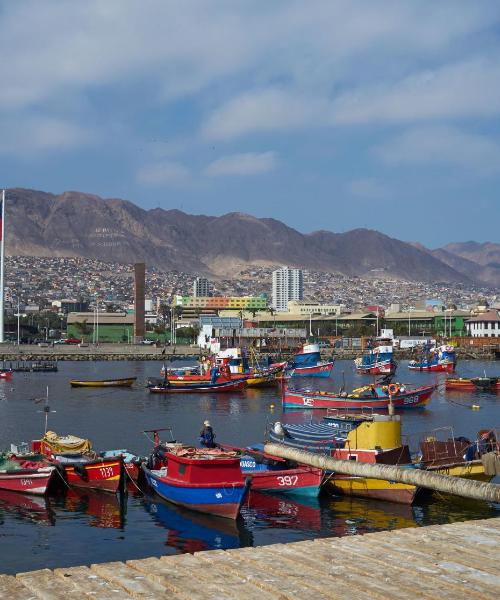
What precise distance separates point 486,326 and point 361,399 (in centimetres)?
10705

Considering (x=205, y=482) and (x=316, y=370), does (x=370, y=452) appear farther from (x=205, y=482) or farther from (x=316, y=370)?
(x=316, y=370)

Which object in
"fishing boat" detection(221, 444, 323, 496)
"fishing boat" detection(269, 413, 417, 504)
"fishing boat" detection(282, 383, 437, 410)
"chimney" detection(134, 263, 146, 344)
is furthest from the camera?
"chimney" detection(134, 263, 146, 344)

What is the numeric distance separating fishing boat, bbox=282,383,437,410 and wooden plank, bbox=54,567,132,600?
3912cm

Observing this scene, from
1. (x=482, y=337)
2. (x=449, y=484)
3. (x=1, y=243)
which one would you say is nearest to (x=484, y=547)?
(x=449, y=484)

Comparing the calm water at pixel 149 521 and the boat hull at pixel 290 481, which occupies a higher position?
the boat hull at pixel 290 481

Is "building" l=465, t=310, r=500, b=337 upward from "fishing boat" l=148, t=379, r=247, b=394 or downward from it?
upward

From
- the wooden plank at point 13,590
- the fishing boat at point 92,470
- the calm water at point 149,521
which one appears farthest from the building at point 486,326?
the wooden plank at point 13,590

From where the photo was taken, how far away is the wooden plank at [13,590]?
301 inches

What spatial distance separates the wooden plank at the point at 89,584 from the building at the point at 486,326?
476 feet

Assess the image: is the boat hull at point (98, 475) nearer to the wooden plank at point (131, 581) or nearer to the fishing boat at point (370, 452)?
the fishing boat at point (370, 452)

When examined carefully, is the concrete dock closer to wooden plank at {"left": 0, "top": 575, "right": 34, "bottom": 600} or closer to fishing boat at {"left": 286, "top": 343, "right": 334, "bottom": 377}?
wooden plank at {"left": 0, "top": 575, "right": 34, "bottom": 600}

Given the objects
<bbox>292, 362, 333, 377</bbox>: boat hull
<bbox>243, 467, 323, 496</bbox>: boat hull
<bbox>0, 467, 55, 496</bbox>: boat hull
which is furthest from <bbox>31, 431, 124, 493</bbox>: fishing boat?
<bbox>292, 362, 333, 377</bbox>: boat hull

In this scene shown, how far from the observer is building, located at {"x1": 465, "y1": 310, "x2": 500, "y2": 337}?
147 meters

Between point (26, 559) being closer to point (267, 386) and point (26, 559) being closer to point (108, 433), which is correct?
point (108, 433)
